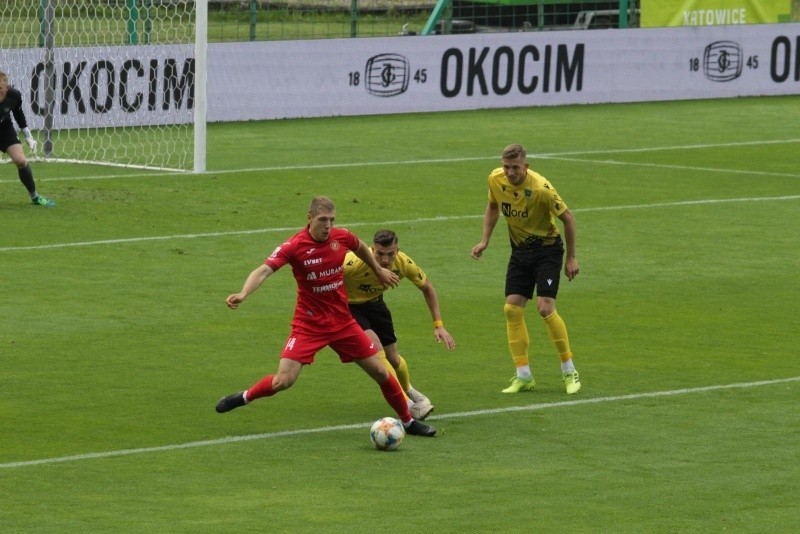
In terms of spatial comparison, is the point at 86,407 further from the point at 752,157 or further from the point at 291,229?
the point at 752,157

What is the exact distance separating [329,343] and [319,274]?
18.4 inches

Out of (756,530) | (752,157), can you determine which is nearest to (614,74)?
(752,157)

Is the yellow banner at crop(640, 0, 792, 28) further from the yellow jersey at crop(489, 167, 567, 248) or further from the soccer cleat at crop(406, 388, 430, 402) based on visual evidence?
the soccer cleat at crop(406, 388, 430, 402)

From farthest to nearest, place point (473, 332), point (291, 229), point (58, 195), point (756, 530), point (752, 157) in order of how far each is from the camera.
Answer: point (752, 157), point (58, 195), point (291, 229), point (473, 332), point (756, 530)

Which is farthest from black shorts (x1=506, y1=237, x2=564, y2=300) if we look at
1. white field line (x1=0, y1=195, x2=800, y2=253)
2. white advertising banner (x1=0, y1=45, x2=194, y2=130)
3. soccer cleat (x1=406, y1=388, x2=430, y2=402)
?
white advertising banner (x1=0, y1=45, x2=194, y2=130)

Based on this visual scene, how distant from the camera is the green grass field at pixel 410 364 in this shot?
985 centimetres

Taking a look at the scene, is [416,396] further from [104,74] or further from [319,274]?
[104,74]

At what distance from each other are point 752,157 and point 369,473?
19.3m

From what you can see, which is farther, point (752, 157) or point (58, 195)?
point (752, 157)

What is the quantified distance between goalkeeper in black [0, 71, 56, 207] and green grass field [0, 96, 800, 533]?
44 centimetres

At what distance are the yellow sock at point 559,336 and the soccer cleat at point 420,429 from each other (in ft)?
5.86

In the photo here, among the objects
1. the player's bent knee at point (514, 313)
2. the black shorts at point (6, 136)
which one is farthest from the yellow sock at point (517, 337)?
the black shorts at point (6, 136)

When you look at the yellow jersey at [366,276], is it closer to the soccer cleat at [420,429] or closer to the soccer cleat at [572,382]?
the soccer cleat at [420,429]

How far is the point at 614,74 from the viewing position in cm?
3772
